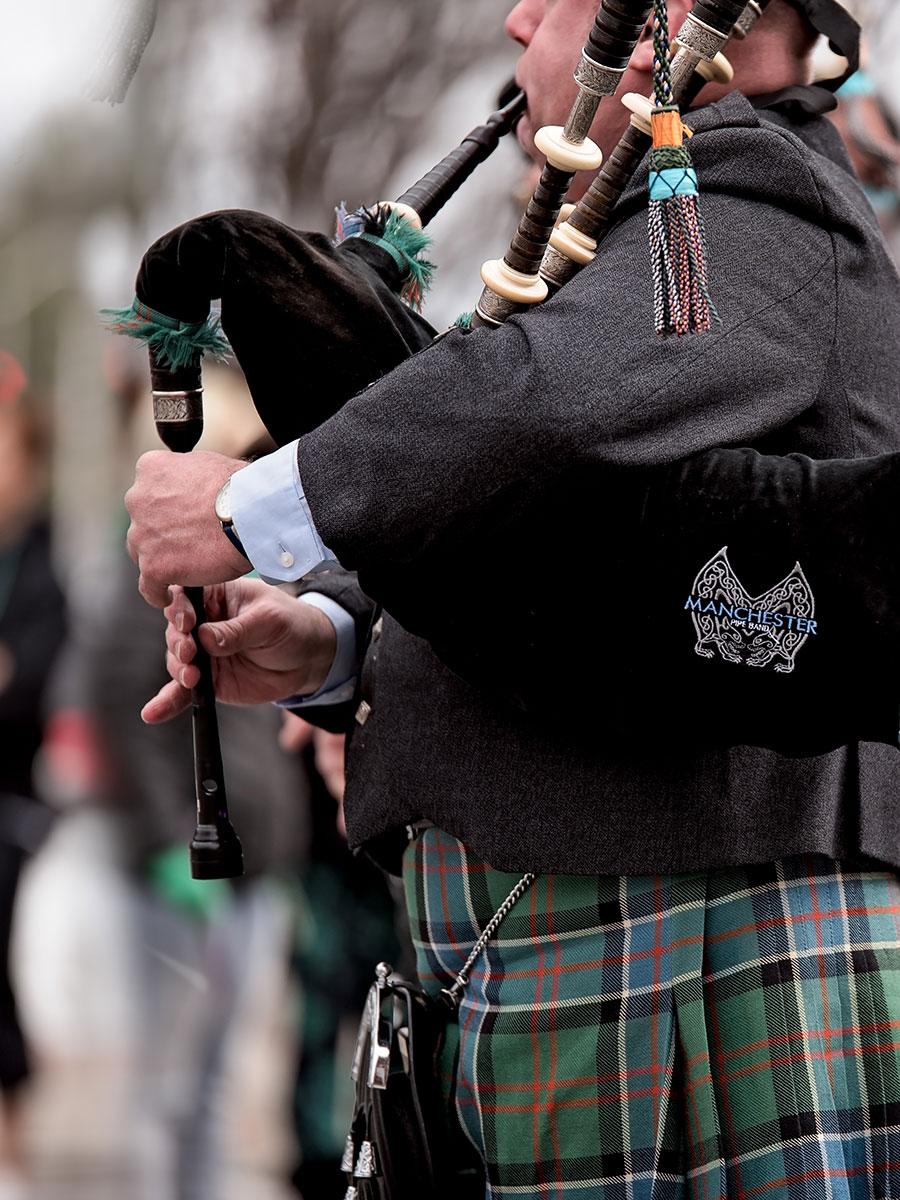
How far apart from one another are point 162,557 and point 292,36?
10.9 ft

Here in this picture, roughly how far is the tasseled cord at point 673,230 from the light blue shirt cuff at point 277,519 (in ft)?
1.32

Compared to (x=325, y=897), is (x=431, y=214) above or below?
above

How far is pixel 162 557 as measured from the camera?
1530 millimetres

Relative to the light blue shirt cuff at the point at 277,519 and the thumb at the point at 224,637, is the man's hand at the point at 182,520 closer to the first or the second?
the light blue shirt cuff at the point at 277,519

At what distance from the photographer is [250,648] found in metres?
2.06

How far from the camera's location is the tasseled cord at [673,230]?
129cm

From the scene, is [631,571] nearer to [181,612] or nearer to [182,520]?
[182,520]

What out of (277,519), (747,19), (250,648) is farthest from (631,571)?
(250,648)

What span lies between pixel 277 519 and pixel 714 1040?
2.58ft

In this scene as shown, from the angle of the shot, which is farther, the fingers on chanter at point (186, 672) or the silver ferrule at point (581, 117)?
the fingers on chanter at point (186, 672)

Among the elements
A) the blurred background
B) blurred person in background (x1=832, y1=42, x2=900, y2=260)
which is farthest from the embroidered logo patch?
blurred person in background (x1=832, y1=42, x2=900, y2=260)

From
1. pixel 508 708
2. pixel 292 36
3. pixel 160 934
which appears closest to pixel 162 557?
pixel 508 708

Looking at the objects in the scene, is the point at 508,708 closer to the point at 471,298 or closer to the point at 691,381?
the point at 691,381

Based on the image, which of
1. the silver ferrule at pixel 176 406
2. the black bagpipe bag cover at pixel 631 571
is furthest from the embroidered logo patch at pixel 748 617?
the silver ferrule at pixel 176 406
